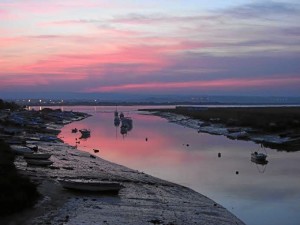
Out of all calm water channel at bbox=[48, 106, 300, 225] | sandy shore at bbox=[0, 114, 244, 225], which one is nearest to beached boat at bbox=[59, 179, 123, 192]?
sandy shore at bbox=[0, 114, 244, 225]

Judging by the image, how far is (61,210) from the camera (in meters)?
19.0

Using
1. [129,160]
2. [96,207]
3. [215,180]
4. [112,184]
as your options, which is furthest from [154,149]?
[96,207]

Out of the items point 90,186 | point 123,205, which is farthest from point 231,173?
point 123,205

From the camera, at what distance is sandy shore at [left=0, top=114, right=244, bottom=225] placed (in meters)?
17.9

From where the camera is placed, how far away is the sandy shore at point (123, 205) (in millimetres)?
17859

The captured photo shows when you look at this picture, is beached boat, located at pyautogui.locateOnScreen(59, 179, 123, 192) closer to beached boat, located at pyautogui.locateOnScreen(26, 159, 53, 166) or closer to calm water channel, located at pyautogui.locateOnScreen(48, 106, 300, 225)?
calm water channel, located at pyautogui.locateOnScreen(48, 106, 300, 225)

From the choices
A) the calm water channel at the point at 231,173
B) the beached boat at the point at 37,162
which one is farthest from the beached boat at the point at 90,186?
the beached boat at the point at 37,162

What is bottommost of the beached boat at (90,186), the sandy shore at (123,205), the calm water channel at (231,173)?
the calm water channel at (231,173)

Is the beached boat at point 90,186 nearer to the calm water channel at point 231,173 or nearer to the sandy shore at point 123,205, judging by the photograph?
the sandy shore at point 123,205

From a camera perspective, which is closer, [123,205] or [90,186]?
[123,205]

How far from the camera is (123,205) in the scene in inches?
833

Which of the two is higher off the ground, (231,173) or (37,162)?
(37,162)

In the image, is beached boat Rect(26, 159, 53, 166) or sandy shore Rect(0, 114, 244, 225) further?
beached boat Rect(26, 159, 53, 166)

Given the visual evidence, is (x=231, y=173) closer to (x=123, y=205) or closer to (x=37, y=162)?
(x=123, y=205)
